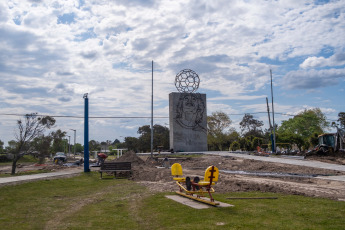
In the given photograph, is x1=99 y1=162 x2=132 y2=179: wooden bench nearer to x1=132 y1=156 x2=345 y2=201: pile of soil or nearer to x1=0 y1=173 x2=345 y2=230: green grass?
x1=132 y1=156 x2=345 y2=201: pile of soil

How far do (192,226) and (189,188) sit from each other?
150 inches

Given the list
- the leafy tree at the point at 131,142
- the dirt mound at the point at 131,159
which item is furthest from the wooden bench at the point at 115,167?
the leafy tree at the point at 131,142

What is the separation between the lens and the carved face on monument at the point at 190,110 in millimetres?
41469

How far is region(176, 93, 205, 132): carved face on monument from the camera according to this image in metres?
41.5

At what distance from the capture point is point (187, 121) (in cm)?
4172

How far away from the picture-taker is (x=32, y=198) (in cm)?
1181

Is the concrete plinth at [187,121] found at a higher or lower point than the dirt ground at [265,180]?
higher

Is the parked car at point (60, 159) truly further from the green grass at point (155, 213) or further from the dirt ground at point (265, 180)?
the green grass at point (155, 213)

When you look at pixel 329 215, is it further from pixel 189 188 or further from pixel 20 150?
pixel 20 150

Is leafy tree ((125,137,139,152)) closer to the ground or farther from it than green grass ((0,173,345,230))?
farther from it

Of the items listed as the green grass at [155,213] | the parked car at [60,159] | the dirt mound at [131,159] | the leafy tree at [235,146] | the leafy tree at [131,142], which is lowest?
the green grass at [155,213]

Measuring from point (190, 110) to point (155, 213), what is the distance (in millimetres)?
33860

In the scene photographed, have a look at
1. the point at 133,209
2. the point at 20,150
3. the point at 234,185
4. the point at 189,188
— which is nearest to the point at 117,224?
the point at 133,209

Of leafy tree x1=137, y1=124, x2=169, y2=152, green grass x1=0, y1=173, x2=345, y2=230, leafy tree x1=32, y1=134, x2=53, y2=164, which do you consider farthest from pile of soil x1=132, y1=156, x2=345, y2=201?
leafy tree x1=137, y1=124, x2=169, y2=152
